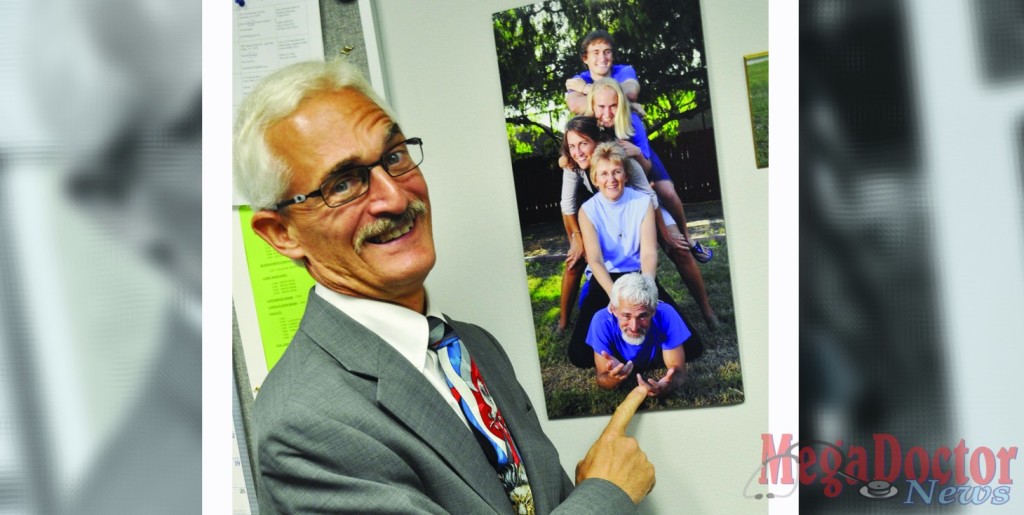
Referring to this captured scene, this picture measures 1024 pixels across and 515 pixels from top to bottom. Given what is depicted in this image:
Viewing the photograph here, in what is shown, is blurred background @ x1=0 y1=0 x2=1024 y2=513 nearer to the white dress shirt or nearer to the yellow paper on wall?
the white dress shirt

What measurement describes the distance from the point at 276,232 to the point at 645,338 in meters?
0.48

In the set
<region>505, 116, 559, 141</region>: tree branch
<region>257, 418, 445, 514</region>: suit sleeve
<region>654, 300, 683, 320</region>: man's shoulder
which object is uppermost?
<region>505, 116, 559, 141</region>: tree branch

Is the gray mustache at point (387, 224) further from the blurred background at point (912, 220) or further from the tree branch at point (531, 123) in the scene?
the blurred background at point (912, 220)

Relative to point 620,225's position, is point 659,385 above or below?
below

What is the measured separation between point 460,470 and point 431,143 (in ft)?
1.45

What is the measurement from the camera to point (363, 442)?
75 centimetres

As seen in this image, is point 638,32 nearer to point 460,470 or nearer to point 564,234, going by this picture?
point 564,234

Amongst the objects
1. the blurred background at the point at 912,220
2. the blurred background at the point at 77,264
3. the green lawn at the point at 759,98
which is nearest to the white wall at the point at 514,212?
the green lawn at the point at 759,98

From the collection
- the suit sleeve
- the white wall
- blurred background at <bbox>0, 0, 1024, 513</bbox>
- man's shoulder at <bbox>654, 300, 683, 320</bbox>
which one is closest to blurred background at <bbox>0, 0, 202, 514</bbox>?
blurred background at <bbox>0, 0, 1024, 513</bbox>

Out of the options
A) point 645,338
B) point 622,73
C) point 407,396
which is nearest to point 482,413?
point 407,396

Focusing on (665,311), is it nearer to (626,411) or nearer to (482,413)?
(626,411)

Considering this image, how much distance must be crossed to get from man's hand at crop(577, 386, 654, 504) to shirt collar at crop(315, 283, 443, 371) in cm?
26

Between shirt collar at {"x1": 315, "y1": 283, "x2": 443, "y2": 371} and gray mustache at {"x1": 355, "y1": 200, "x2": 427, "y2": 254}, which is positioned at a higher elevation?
gray mustache at {"x1": 355, "y1": 200, "x2": 427, "y2": 254}

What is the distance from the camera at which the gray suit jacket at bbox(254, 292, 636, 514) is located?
736 mm
